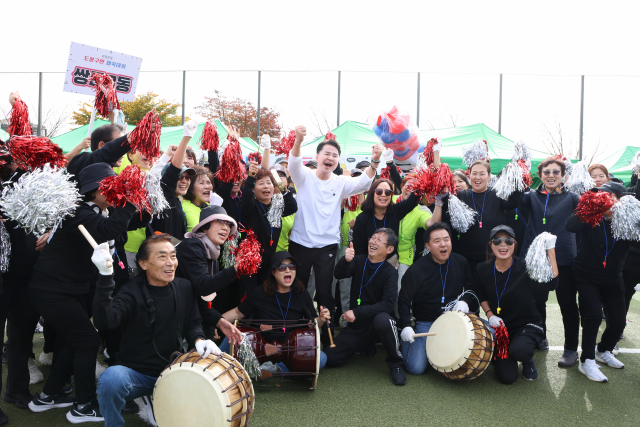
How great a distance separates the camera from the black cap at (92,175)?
9.25 feet

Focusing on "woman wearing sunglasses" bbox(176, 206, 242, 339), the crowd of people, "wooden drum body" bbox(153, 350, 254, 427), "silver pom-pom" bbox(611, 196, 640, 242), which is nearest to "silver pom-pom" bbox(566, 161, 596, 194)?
the crowd of people

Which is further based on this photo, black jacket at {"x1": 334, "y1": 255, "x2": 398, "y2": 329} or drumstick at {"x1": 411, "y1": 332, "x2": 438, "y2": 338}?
black jacket at {"x1": 334, "y1": 255, "x2": 398, "y2": 329}

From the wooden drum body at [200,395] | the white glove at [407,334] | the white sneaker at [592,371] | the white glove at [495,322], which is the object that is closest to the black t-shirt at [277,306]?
the white glove at [407,334]

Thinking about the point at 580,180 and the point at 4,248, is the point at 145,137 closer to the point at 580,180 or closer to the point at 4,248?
the point at 4,248

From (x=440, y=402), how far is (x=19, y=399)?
2.98 m

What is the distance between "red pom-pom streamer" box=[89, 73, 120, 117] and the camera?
11.1 feet

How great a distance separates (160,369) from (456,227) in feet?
9.89

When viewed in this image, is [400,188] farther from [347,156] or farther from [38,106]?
[38,106]

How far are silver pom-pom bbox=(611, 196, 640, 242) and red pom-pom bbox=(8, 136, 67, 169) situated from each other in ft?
13.8

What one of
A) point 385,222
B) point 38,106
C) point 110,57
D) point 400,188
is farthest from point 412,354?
point 38,106

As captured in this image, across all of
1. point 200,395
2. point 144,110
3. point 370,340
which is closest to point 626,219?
point 370,340

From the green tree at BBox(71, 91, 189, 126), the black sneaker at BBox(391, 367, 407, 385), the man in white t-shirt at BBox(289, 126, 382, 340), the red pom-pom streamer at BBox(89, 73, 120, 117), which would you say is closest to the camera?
the red pom-pom streamer at BBox(89, 73, 120, 117)

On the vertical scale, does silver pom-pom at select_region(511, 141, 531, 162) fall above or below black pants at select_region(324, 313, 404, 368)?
above

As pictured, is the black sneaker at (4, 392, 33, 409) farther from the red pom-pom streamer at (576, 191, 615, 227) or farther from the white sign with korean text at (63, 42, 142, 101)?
the red pom-pom streamer at (576, 191, 615, 227)
